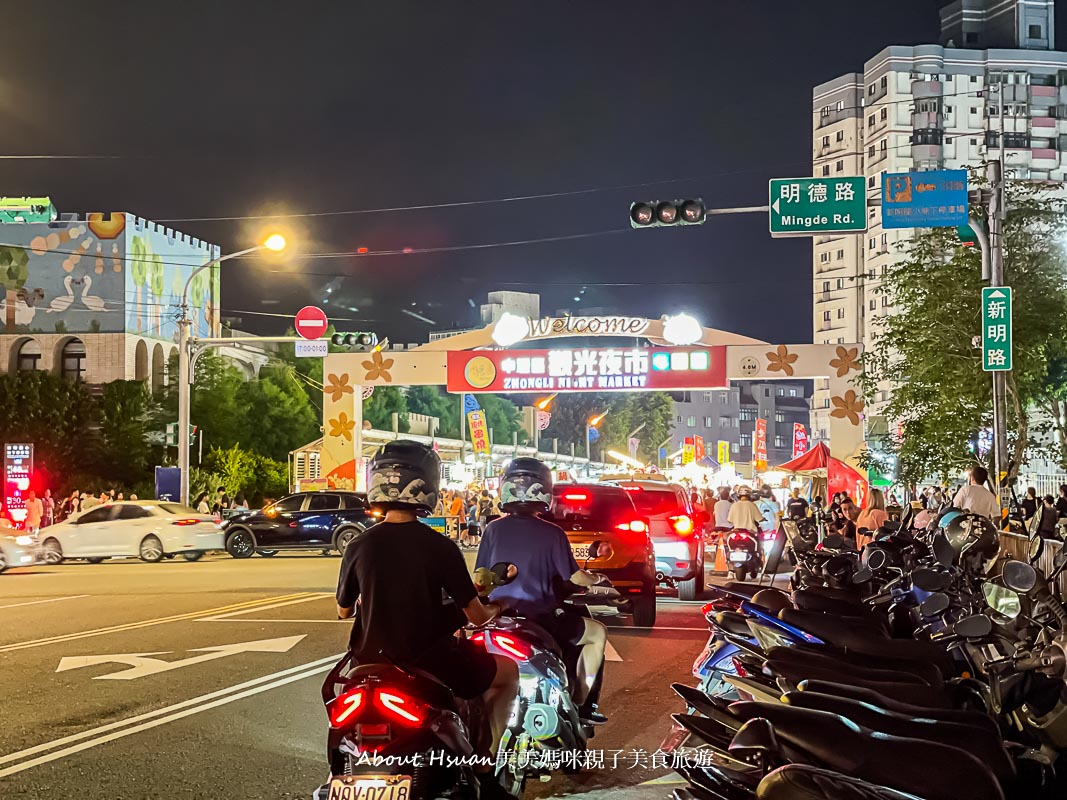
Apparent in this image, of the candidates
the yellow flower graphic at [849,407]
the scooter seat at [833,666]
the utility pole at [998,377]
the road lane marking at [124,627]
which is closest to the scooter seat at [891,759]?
the scooter seat at [833,666]

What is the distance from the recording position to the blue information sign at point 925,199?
61.2 feet

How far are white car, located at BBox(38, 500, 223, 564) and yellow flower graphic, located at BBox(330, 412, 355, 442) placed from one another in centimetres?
673

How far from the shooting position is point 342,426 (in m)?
36.7

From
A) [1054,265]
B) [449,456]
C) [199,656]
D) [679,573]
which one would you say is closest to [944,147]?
[449,456]

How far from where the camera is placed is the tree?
22625mm

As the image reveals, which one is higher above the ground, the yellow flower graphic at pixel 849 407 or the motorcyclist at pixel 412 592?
the yellow flower graphic at pixel 849 407

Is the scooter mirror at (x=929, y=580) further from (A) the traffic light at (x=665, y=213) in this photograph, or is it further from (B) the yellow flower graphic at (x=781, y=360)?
(B) the yellow flower graphic at (x=781, y=360)

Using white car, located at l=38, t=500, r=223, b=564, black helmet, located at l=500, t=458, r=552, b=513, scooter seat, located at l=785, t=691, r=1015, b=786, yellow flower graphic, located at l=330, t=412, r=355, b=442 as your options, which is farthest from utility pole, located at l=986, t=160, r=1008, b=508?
yellow flower graphic, located at l=330, t=412, r=355, b=442

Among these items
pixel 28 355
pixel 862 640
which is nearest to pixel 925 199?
pixel 862 640

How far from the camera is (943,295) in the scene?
2281 cm

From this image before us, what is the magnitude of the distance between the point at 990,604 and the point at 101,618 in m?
12.4

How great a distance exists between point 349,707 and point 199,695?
5.48m

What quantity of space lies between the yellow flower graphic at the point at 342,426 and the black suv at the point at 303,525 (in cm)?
453

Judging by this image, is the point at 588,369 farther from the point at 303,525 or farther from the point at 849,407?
the point at 303,525
